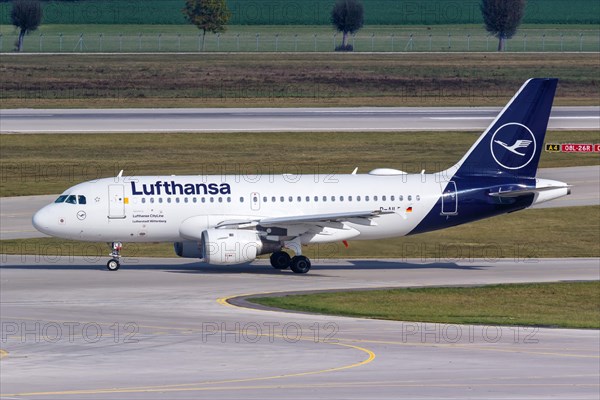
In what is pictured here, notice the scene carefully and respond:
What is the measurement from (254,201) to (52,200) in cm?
1923

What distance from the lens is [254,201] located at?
46688mm

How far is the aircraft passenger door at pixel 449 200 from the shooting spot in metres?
47.3

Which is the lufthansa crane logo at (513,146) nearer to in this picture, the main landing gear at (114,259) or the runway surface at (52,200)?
the runway surface at (52,200)

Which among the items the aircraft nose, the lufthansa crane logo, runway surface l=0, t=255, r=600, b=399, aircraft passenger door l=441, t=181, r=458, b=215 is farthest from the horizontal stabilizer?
the aircraft nose

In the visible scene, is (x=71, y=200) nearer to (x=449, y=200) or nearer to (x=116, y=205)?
(x=116, y=205)

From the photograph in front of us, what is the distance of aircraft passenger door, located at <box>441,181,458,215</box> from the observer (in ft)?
155

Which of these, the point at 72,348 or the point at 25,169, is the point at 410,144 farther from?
the point at 72,348

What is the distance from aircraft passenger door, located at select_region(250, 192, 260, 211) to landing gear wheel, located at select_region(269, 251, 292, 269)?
6.67 feet

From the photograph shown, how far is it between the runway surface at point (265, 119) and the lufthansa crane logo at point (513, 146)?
3845 centimetres

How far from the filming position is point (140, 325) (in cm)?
3434

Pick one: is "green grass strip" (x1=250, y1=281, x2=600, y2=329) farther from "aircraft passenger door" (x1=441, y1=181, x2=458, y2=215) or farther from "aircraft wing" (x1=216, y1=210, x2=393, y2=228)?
"aircraft passenger door" (x1=441, y1=181, x2=458, y2=215)

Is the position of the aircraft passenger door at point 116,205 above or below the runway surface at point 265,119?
below

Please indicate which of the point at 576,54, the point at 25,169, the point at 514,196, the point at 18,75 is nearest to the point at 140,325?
the point at 514,196

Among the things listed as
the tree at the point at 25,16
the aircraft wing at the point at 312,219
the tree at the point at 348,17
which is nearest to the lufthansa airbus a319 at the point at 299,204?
the aircraft wing at the point at 312,219
